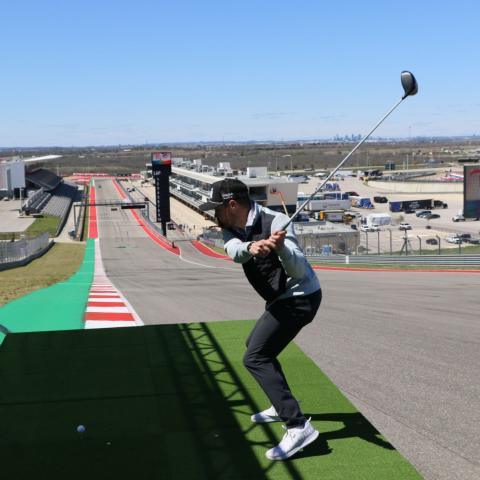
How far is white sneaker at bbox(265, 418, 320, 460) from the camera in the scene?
4059mm

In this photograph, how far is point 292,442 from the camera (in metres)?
4.09

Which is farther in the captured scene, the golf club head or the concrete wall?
the concrete wall

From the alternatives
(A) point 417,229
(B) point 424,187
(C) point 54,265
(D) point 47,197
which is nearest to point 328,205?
(A) point 417,229

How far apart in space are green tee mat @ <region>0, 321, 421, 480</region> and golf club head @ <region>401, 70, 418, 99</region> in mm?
2345

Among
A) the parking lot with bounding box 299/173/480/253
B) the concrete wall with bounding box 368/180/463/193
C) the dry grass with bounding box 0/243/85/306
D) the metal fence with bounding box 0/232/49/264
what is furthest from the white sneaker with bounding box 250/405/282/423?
→ the concrete wall with bounding box 368/180/463/193

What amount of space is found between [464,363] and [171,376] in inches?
111

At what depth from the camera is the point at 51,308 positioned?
1141 centimetres

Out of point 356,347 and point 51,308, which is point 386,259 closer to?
point 51,308

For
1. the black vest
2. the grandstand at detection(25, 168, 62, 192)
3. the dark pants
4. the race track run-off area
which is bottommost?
the grandstand at detection(25, 168, 62, 192)

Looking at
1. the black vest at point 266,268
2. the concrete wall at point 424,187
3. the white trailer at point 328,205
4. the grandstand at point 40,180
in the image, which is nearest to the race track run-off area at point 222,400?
the black vest at point 266,268

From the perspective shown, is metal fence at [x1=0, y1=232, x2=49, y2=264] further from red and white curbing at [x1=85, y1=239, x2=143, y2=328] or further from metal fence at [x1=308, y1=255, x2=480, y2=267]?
red and white curbing at [x1=85, y1=239, x2=143, y2=328]

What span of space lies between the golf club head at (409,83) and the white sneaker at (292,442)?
90.2 inches

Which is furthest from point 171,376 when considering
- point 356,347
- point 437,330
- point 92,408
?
point 437,330

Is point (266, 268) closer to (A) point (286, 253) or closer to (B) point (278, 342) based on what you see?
(A) point (286, 253)
